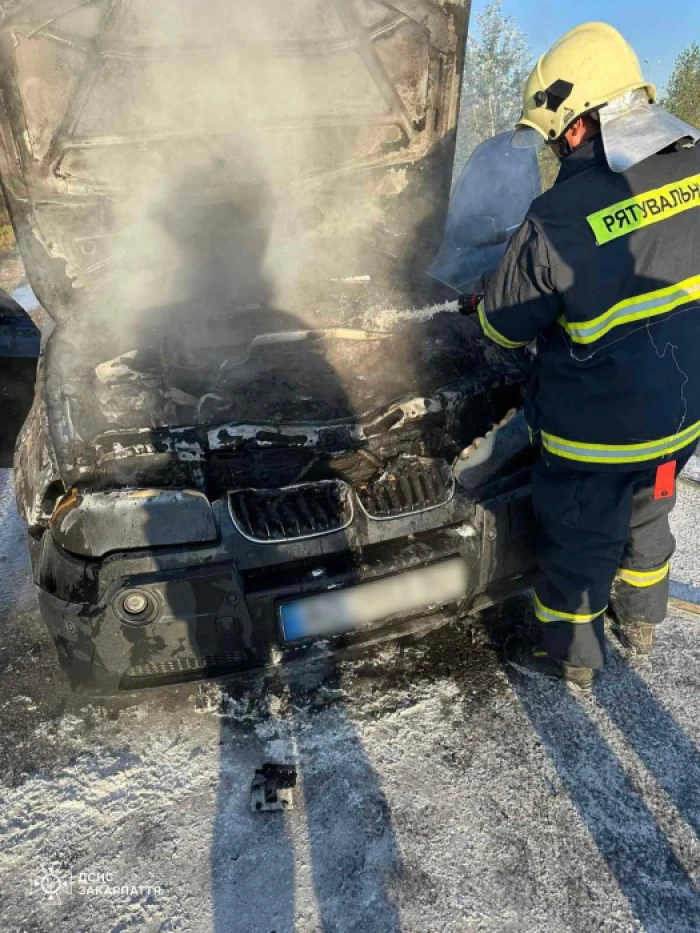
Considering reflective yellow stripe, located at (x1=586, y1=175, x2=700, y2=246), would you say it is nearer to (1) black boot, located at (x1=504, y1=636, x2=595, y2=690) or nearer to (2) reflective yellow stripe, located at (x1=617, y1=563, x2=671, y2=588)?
(2) reflective yellow stripe, located at (x1=617, y1=563, x2=671, y2=588)

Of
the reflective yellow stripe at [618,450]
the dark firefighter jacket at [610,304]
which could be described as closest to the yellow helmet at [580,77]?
the dark firefighter jacket at [610,304]

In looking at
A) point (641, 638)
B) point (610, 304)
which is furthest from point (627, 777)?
point (610, 304)

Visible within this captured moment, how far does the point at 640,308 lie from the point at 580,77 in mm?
728

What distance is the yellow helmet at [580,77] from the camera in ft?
5.79

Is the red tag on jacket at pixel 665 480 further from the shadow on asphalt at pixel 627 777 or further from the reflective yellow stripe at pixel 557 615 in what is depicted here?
the shadow on asphalt at pixel 627 777

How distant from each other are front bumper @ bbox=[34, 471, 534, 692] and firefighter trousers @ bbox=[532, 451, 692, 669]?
0.80ft

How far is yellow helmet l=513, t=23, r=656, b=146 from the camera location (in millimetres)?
1765

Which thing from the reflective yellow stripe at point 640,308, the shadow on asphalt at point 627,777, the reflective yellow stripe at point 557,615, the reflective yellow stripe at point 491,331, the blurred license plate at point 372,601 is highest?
A: the reflective yellow stripe at point 640,308

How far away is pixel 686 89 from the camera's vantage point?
21766 millimetres

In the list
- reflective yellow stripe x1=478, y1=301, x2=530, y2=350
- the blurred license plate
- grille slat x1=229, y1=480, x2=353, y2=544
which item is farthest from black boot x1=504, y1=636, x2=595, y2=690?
reflective yellow stripe x1=478, y1=301, x2=530, y2=350

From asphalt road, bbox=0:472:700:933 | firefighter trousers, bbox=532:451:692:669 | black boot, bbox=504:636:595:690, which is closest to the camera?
asphalt road, bbox=0:472:700:933

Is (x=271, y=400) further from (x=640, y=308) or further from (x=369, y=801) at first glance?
(x=369, y=801)

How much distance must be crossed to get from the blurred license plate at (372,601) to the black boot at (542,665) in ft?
1.59

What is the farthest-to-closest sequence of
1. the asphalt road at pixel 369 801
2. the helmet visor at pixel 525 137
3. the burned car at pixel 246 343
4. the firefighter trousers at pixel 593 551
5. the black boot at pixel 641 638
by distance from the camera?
the black boot at pixel 641 638, the helmet visor at pixel 525 137, the firefighter trousers at pixel 593 551, the burned car at pixel 246 343, the asphalt road at pixel 369 801
